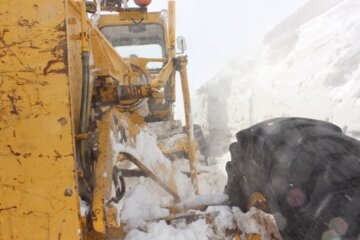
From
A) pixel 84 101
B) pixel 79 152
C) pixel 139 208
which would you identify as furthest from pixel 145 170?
pixel 84 101

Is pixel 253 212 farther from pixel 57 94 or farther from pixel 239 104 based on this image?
pixel 239 104

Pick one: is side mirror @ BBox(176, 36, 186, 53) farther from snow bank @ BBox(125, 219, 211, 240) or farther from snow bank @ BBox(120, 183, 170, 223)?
snow bank @ BBox(125, 219, 211, 240)

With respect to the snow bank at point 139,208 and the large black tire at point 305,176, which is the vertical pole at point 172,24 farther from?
the large black tire at point 305,176

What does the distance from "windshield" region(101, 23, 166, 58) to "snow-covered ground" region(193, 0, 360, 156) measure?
10.3 ft

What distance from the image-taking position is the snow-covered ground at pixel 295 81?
7.49m


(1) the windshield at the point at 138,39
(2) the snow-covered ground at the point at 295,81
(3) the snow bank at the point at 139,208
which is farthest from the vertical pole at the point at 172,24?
(3) the snow bank at the point at 139,208

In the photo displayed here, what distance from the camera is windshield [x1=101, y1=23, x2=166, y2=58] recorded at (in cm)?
655

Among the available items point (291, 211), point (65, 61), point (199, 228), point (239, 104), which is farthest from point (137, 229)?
point (239, 104)

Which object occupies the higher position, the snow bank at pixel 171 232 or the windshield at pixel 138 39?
the windshield at pixel 138 39

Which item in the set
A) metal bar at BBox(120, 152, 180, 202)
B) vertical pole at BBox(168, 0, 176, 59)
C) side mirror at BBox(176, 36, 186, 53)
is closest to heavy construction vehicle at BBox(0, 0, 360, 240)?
metal bar at BBox(120, 152, 180, 202)

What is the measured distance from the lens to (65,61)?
150 cm

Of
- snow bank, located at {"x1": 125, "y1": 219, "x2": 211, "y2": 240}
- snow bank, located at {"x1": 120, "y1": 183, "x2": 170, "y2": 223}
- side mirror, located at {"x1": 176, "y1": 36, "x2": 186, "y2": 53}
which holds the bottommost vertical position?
snow bank, located at {"x1": 125, "y1": 219, "x2": 211, "y2": 240}

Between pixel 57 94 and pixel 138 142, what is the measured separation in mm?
1181

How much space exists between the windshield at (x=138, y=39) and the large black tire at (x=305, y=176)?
4614 mm
